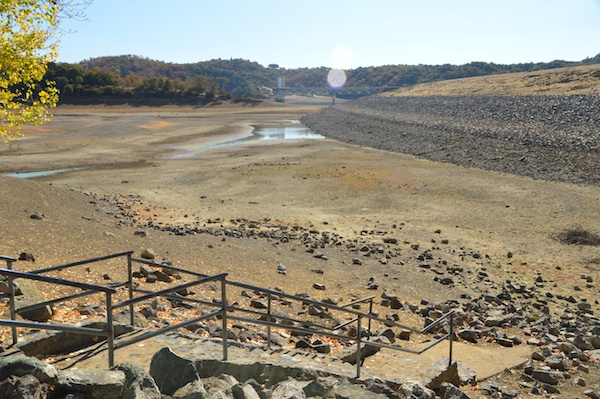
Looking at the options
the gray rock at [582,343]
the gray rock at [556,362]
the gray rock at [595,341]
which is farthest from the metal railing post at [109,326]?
the gray rock at [595,341]

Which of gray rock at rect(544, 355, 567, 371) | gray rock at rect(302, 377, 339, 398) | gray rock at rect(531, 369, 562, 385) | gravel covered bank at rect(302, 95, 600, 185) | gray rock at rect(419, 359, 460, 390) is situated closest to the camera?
gray rock at rect(302, 377, 339, 398)

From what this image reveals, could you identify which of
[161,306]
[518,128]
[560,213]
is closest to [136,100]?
[518,128]

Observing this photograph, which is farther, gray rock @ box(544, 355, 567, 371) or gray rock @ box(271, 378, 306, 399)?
gray rock @ box(544, 355, 567, 371)

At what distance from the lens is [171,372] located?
17.6ft

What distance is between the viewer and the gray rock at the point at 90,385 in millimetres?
4527

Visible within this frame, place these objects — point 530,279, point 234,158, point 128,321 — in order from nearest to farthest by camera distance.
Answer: point 128,321, point 530,279, point 234,158

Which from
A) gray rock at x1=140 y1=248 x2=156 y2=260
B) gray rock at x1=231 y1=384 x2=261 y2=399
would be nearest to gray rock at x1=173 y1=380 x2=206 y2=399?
gray rock at x1=231 y1=384 x2=261 y2=399

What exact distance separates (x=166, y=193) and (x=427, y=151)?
2464 centimetres

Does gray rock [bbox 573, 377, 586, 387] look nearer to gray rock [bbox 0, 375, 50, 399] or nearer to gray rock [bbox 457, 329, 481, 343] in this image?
gray rock [bbox 457, 329, 481, 343]

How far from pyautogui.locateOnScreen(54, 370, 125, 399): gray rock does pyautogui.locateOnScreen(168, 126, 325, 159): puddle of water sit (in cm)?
3943

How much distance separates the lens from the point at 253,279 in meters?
13.6

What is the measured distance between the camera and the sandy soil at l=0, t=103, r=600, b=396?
14.5m

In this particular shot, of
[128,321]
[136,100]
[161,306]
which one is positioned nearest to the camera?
[128,321]

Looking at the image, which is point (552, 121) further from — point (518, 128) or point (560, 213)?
point (560, 213)
